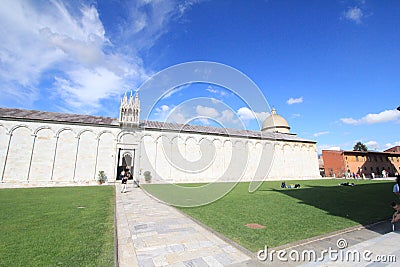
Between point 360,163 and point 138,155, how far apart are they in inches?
2208

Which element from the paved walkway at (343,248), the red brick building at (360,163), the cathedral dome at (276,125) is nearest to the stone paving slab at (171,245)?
the paved walkway at (343,248)

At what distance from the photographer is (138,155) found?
28.4 meters

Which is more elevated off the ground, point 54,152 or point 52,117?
point 52,117

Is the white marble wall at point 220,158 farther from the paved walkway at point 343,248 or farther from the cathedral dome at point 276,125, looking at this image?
the paved walkway at point 343,248

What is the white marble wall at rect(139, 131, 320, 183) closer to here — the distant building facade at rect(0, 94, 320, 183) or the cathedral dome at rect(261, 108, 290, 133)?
the distant building facade at rect(0, 94, 320, 183)

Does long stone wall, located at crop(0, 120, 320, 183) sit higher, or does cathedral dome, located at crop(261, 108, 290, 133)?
cathedral dome, located at crop(261, 108, 290, 133)

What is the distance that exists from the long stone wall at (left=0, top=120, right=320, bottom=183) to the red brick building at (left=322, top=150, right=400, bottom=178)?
11.1m

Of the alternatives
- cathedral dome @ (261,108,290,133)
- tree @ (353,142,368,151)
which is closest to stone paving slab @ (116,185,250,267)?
cathedral dome @ (261,108,290,133)

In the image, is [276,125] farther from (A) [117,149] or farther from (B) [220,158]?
(A) [117,149]

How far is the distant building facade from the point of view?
76.2ft

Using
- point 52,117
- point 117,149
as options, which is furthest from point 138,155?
point 52,117

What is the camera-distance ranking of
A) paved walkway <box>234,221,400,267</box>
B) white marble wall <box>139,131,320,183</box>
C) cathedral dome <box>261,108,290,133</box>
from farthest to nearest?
cathedral dome <box>261,108,290,133</box> → white marble wall <box>139,131,320,183</box> → paved walkway <box>234,221,400,267</box>

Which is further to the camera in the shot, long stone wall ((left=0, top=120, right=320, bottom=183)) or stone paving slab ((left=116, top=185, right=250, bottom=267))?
long stone wall ((left=0, top=120, right=320, bottom=183))

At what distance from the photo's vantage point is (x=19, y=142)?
23.2 metres
